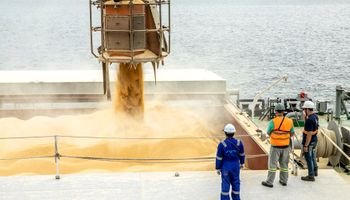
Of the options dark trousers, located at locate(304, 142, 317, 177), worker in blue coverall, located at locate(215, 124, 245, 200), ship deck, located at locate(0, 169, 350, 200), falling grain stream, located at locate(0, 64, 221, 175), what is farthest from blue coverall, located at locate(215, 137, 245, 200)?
falling grain stream, located at locate(0, 64, 221, 175)

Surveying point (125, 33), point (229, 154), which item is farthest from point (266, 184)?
point (125, 33)

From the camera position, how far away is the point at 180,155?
42.2 feet

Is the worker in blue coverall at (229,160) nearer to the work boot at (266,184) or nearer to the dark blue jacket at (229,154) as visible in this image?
the dark blue jacket at (229,154)

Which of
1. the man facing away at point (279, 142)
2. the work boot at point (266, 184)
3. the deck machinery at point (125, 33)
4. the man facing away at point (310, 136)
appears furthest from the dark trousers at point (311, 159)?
the deck machinery at point (125, 33)

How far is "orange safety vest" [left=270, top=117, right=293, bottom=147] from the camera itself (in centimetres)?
876

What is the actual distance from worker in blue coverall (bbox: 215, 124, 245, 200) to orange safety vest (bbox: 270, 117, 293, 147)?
1.05 metres

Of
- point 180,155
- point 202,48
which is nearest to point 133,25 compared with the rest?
point 180,155

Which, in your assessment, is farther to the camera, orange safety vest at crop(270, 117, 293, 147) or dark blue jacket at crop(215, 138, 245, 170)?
orange safety vest at crop(270, 117, 293, 147)

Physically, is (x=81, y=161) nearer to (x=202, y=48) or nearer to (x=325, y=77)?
(x=325, y=77)

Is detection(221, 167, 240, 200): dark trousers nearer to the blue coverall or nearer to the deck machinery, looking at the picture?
the blue coverall

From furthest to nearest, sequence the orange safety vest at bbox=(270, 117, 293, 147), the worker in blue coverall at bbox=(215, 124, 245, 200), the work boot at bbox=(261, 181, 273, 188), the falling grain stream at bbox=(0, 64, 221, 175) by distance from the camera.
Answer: the falling grain stream at bbox=(0, 64, 221, 175) < the work boot at bbox=(261, 181, 273, 188) < the orange safety vest at bbox=(270, 117, 293, 147) < the worker in blue coverall at bbox=(215, 124, 245, 200)

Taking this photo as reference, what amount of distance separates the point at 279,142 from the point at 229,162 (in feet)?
4.30

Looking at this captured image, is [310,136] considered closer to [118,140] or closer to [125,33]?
[125,33]

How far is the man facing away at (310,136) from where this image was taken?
922 centimetres
